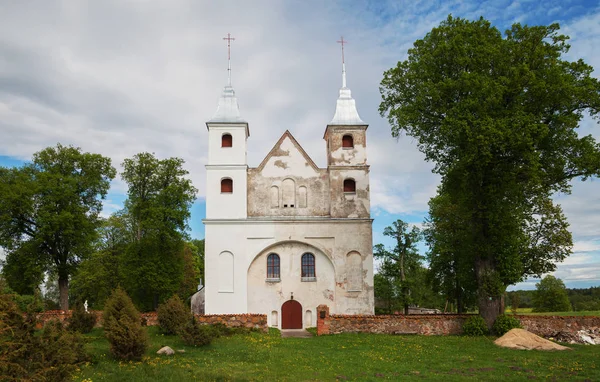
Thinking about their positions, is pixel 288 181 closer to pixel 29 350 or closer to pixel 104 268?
pixel 104 268

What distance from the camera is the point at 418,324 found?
23688mm

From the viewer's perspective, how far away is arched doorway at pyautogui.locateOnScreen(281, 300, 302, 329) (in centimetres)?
2902

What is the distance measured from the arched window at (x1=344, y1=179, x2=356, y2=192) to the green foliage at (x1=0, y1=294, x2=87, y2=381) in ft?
74.7

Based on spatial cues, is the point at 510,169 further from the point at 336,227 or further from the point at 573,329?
the point at 336,227

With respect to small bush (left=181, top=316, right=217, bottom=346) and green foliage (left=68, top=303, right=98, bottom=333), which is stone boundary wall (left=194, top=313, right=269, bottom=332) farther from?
green foliage (left=68, top=303, right=98, bottom=333)

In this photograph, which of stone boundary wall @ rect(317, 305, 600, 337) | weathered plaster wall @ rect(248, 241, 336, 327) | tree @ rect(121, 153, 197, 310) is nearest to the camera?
stone boundary wall @ rect(317, 305, 600, 337)

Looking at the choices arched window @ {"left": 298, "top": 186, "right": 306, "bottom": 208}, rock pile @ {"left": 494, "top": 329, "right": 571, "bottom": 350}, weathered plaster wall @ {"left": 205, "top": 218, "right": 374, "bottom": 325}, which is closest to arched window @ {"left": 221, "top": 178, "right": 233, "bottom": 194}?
weathered plaster wall @ {"left": 205, "top": 218, "right": 374, "bottom": 325}

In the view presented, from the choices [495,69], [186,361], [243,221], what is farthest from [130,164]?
[495,69]

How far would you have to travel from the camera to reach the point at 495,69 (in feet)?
71.7

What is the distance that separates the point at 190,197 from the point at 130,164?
4868 millimetres

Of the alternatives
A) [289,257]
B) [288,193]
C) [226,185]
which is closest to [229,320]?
[289,257]

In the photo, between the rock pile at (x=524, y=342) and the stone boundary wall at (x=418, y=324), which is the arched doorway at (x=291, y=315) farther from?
the rock pile at (x=524, y=342)

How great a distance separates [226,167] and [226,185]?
3.74 feet

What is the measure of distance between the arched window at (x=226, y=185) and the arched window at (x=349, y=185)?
7317mm
